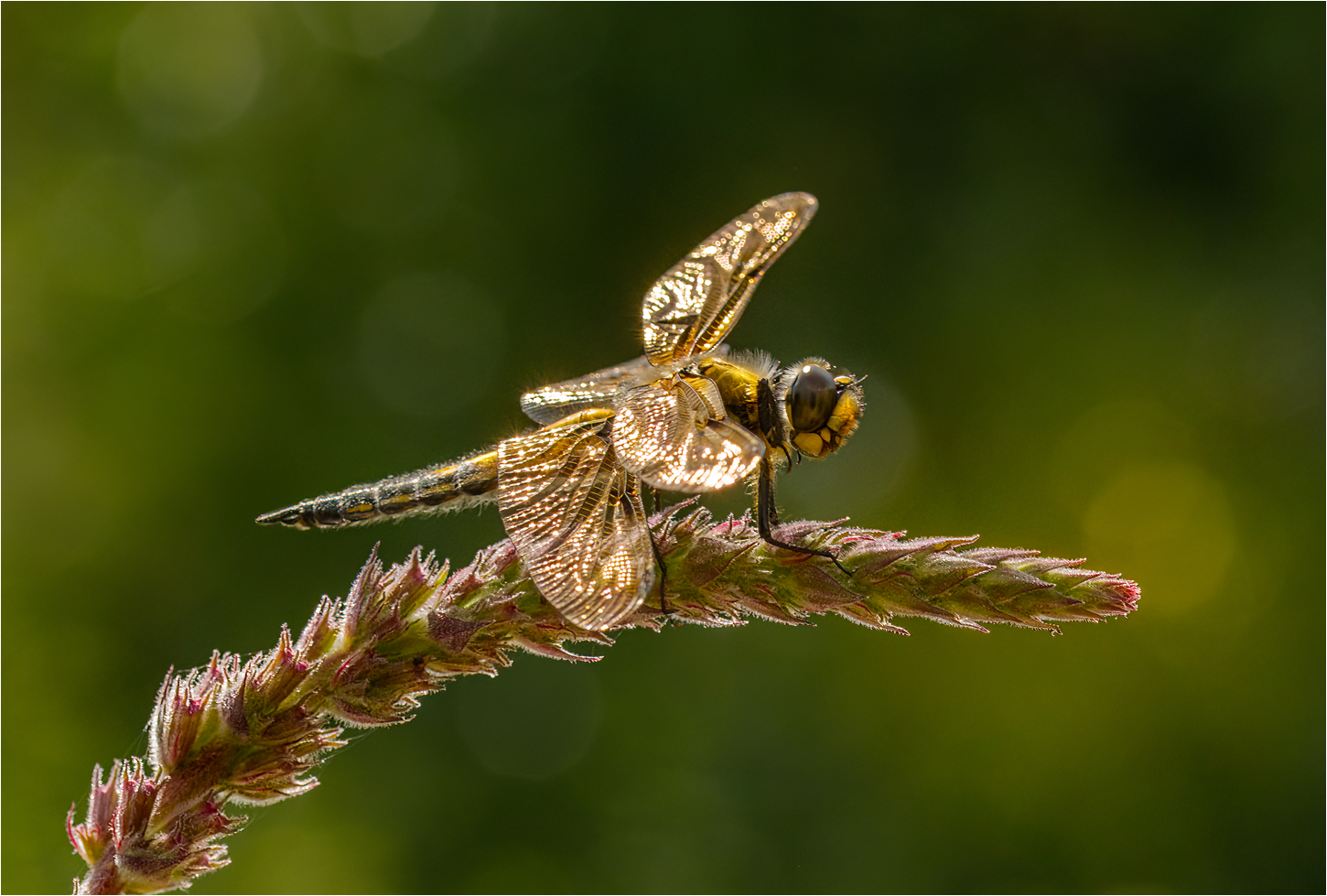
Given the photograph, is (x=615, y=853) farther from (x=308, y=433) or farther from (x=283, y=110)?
(x=283, y=110)

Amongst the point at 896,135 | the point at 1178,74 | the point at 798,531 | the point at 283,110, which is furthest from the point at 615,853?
the point at 1178,74

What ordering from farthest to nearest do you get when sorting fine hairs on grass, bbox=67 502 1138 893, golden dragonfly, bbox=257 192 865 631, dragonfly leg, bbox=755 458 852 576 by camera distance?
golden dragonfly, bbox=257 192 865 631 → dragonfly leg, bbox=755 458 852 576 → fine hairs on grass, bbox=67 502 1138 893

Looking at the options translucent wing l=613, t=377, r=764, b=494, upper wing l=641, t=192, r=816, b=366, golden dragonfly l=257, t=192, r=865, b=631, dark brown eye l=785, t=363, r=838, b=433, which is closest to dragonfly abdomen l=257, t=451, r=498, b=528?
golden dragonfly l=257, t=192, r=865, b=631

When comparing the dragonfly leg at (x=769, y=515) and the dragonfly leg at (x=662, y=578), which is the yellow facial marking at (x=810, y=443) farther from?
the dragonfly leg at (x=662, y=578)

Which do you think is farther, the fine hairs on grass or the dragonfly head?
the dragonfly head

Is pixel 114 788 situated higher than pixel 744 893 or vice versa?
pixel 114 788

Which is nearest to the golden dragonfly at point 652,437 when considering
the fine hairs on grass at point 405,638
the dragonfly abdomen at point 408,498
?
the dragonfly abdomen at point 408,498

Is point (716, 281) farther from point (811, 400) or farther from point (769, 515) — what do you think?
point (769, 515)

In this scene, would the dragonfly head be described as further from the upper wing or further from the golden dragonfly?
the upper wing
